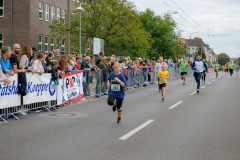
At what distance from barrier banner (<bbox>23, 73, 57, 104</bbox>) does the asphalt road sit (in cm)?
61

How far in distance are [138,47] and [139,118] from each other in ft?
99.1

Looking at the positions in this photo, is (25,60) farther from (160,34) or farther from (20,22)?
(160,34)

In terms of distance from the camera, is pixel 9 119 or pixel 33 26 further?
pixel 33 26

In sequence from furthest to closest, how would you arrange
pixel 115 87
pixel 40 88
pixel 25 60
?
pixel 40 88 → pixel 25 60 → pixel 115 87

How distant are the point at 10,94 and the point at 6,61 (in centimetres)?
93

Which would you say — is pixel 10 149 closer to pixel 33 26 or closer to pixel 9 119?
pixel 9 119

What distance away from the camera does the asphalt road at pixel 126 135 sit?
6258 mm

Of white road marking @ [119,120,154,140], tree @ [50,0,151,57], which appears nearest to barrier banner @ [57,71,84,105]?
white road marking @ [119,120,154,140]

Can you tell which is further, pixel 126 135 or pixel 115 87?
pixel 115 87

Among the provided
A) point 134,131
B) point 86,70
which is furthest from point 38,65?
point 134,131

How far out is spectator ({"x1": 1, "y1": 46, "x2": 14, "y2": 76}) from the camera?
10250 mm

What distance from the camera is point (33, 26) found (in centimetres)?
4041

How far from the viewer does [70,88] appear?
14250 mm

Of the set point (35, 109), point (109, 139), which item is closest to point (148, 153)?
point (109, 139)
